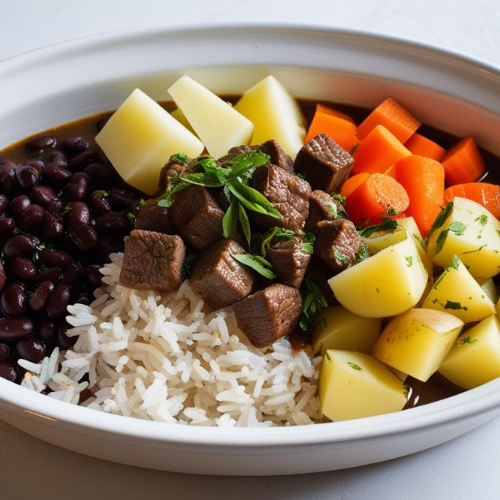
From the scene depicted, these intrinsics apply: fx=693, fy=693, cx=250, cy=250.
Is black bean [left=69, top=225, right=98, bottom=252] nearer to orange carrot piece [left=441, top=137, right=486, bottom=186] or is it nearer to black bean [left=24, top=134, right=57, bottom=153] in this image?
black bean [left=24, top=134, right=57, bottom=153]

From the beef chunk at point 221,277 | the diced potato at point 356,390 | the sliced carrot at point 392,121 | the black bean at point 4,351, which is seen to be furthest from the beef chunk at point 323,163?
the black bean at point 4,351

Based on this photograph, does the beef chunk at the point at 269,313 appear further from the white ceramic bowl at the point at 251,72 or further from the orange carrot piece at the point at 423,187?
the white ceramic bowl at the point at 251,72

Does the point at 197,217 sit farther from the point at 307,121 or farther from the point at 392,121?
the point at 392,121

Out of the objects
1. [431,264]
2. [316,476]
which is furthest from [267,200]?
[316,476]

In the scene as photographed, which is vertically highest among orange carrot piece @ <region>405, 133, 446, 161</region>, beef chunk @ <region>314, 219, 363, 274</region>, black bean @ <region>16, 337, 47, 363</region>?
orange carrot piece @ <region>405, 133, 446, 161</region>

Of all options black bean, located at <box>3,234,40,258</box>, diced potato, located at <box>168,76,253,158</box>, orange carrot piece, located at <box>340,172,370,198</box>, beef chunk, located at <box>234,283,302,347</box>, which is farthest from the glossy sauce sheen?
beef chunk, located at <box>234,283,302,347</box>

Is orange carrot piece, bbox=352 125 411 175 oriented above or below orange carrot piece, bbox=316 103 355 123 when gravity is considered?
below
